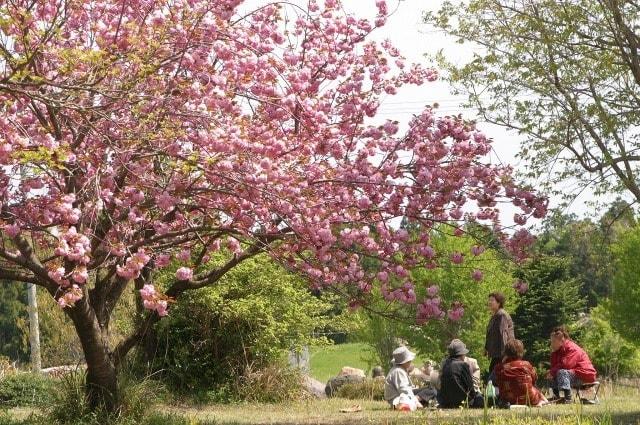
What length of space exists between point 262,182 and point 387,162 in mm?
1829

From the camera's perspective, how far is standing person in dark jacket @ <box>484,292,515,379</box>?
37.9ft

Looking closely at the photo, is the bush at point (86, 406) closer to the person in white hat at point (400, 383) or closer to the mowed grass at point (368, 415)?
the mowed grass at point (368, 415)

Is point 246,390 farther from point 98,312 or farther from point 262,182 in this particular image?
point 262,182

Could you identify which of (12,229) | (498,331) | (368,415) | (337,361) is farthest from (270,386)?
(337,361)

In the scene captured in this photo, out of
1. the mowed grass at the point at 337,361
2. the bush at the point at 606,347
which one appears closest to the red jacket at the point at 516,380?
the bush at the point at 606,347

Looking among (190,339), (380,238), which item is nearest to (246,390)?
(190,339)

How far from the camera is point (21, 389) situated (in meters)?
18.0

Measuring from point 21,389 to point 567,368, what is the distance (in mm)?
11030

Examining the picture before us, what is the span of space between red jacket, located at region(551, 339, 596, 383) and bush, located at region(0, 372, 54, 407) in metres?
9.62

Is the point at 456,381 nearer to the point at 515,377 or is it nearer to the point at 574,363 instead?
the point at 515,377

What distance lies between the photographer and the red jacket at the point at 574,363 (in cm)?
1172

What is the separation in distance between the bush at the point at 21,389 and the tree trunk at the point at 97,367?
6.56 m

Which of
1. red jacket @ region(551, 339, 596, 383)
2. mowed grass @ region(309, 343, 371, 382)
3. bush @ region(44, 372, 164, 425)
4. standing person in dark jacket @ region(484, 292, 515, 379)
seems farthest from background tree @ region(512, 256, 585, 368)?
bush @ region(44, 372, 164, 425)

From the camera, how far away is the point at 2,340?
52281mm
